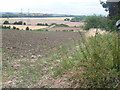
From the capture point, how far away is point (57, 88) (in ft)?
12.9

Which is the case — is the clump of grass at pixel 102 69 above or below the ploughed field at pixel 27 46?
above

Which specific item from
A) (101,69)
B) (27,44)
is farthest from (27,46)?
(101,69)

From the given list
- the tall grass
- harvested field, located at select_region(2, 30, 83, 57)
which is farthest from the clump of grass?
harvested field, located at select_region(2, 30, 83, 57)

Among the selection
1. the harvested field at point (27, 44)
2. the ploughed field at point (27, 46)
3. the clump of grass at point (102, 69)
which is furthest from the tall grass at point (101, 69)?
the harvested field at point (27, 44)

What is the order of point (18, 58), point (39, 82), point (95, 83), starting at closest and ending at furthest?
1. point (95, 83)
2. point (39, 82)
3. point (18, 58)

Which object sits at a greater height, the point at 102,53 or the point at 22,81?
the point at 102,53

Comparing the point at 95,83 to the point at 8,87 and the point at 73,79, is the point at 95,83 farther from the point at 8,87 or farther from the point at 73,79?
the point at 8,87

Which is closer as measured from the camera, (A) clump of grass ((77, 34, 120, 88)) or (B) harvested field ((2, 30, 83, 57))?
(A) clump of grass ((77, 34, 120, 88))

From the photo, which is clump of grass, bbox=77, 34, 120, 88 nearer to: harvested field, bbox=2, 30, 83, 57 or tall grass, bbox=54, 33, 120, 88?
tall grass, bbox=54, 33, 120, 88

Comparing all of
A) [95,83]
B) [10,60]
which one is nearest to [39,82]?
[95,83]

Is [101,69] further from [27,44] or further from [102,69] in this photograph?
[27,44]

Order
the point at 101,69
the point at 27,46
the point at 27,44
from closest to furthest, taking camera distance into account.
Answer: the point at 101,69
the point at 27,46
the point at 27,44

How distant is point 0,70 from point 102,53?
2838 millimetres

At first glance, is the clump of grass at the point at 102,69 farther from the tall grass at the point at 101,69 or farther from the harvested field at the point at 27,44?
the harvested field at the point at 27,44
